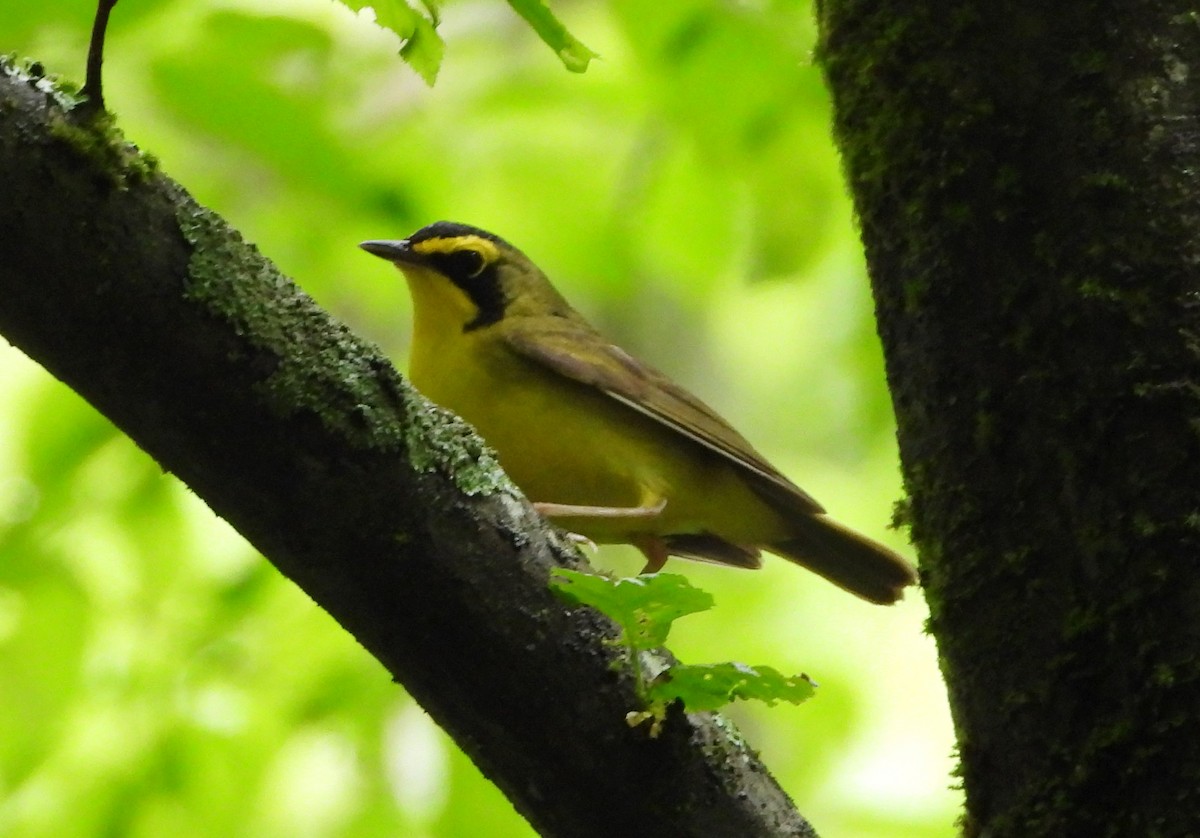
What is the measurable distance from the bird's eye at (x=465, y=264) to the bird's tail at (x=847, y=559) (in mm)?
1481

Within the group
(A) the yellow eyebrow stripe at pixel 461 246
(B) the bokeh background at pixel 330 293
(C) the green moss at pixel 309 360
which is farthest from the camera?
(A) the yellow eyebrow stripe at pixel 461 246

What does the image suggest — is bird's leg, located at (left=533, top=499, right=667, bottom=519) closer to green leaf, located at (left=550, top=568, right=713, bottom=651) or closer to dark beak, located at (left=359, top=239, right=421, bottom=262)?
dark beak, located at (left=359, top=239, right=421, bottom=262)

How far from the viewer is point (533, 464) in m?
4.00

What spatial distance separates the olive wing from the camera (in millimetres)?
4125

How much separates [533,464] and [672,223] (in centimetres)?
101

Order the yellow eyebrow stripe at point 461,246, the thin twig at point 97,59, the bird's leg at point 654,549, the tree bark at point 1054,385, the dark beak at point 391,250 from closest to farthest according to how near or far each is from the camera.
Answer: the thin twig at point 97,59, the tree bark at point 1054,385, the dark beak at point 391,250, the bird's leg at point 654,549, the yellow eyebrow stripe at point 461,246

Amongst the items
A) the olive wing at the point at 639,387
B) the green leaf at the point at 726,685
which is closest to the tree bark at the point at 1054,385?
the green leaf at the point at 726,685

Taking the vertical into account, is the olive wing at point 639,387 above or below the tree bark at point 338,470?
above

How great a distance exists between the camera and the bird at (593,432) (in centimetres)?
407

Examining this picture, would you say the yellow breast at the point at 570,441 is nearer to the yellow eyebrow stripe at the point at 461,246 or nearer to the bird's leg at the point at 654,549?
the bird's leg at the point at 654,549

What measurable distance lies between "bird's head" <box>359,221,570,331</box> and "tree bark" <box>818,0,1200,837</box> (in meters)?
2.44

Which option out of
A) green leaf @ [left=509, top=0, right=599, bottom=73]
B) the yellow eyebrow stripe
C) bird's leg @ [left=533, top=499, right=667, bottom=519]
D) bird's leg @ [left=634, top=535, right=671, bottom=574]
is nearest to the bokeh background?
the yellow eyebrow stripe

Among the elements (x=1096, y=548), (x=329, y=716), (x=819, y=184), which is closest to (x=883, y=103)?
(x=1096, y=548)

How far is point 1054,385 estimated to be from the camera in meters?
1.99
